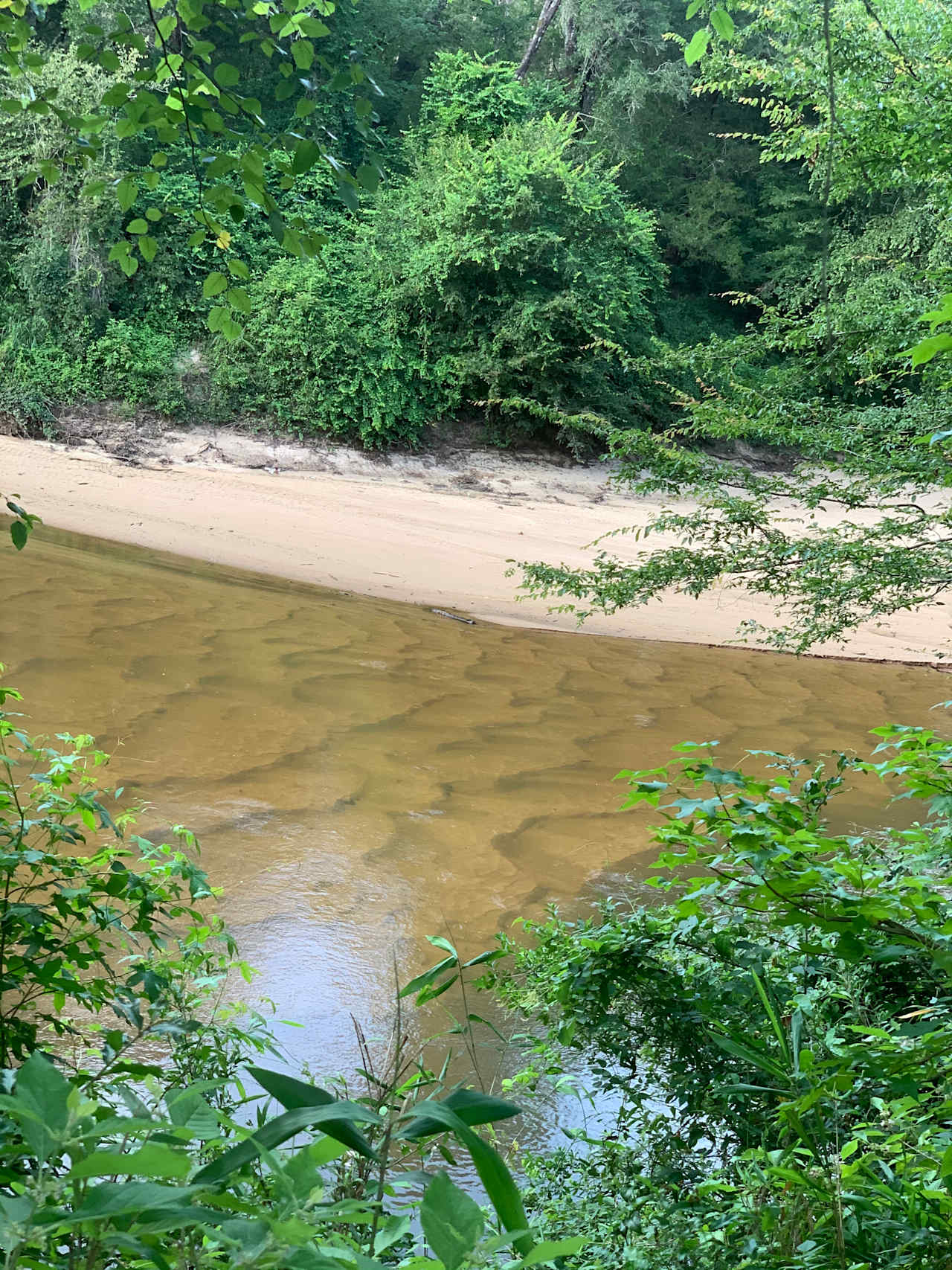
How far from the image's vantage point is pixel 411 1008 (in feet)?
11.6

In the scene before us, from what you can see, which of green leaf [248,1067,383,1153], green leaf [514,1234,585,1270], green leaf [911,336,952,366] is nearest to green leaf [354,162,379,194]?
green leaf [911,336,952,366]

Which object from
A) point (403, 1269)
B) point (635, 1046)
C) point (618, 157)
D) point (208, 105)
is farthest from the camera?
point (618, 157)

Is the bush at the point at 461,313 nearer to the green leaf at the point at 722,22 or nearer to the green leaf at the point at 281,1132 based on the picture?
the green leaf at the point at 722,22

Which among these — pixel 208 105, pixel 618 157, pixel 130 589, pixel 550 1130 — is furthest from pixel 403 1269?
pixel 618 157

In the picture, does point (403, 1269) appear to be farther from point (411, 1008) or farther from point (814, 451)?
point (814, 451)

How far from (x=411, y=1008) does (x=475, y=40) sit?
1952 centimetres

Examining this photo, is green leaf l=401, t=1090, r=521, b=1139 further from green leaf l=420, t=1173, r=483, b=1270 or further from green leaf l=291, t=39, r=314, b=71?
green leaf l=291, t=39, r=314, b=71

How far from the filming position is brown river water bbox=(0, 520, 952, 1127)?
4078 millimetres

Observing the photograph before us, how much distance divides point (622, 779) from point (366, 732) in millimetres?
3098

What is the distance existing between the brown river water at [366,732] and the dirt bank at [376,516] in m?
0.51

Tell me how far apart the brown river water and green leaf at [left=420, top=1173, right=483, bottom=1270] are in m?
2.77

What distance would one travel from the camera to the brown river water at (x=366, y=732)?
4.08m

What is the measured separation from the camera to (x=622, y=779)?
3.25m

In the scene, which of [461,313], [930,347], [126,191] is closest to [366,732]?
[126,191]
